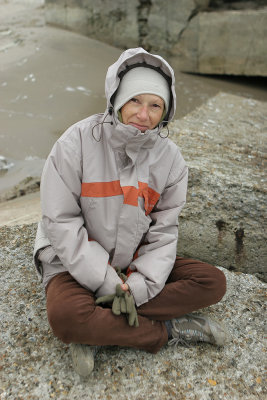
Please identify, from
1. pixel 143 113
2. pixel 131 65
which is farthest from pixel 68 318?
pixel 131 65

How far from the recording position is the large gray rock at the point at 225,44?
19.7 ft

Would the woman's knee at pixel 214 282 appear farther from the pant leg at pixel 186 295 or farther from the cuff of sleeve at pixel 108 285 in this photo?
the cuff of sleeve at pixel 108 285

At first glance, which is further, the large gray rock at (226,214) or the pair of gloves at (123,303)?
the large gray rock at (226,214)

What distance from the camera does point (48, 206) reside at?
1.70m

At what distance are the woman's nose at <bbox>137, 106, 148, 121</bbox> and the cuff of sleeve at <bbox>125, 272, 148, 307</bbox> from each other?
68 cm

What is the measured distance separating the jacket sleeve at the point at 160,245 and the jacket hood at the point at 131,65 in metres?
0.40

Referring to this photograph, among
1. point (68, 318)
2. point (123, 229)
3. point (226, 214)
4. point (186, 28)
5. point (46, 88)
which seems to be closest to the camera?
point (68, 318)

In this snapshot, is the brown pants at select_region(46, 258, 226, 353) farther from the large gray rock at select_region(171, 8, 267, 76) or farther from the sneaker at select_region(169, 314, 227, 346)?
the large gray rock at select_region(171, 8, 267, 76)

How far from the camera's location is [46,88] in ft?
18.6

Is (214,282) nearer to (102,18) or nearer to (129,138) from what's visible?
(129,138)

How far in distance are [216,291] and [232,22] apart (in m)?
5.41

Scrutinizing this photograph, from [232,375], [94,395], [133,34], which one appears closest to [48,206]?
[94,395]

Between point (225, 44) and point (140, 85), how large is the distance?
5.15 metres

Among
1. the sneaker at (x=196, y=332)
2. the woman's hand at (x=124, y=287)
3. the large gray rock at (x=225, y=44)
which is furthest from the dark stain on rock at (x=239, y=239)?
the large gray rock at (x=225, y=44)
